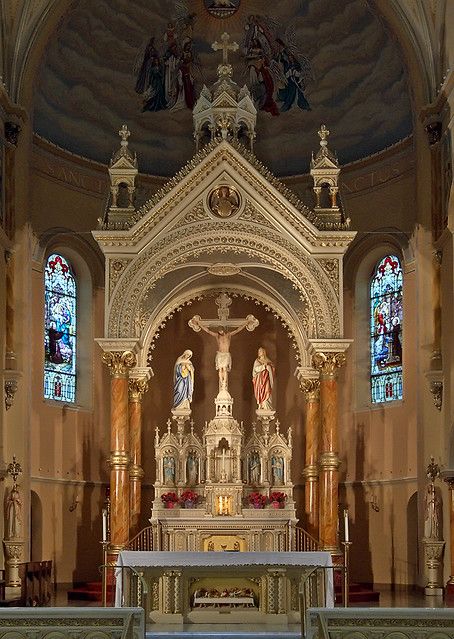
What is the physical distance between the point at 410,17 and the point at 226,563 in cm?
1162

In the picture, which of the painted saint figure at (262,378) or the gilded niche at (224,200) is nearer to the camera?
the gilded niche at (224,200)

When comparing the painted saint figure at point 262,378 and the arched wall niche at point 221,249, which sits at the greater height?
the arched wall niche at point 221,249

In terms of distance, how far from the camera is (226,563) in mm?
16953

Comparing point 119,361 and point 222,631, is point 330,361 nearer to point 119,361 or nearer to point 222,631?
point 119,361

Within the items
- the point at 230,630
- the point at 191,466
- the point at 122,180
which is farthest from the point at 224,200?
the point at 230,630

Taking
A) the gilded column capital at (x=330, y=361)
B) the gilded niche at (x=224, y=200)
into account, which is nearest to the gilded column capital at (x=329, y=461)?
the gilded column capital at (x=330, y=361)

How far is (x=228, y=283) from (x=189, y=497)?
165 inches

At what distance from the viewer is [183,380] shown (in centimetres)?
2180

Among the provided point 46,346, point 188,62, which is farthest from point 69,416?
point 188,62

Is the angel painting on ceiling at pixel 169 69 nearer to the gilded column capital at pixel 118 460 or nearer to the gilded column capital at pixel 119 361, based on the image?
the gilded column capital at pixel 119 361

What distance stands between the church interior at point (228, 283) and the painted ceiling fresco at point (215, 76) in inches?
1.8

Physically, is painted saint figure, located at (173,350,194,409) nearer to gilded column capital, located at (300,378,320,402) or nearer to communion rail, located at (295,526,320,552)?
gilded column capital, located at (300,378,320,402)

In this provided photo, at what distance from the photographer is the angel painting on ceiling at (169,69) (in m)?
25.9

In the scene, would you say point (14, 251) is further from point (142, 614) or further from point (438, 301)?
point (142, 614)
